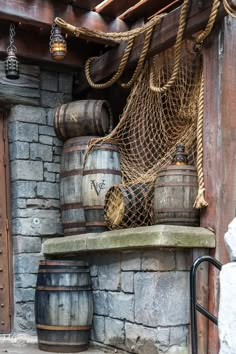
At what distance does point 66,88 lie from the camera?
203 inches

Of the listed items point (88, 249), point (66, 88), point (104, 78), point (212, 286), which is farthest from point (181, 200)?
point (66, 88)

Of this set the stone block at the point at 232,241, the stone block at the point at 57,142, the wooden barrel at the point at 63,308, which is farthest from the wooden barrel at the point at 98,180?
the stone block at the point at 232,241

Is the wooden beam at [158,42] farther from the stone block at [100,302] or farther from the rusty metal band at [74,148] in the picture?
the stone block at [100,302]

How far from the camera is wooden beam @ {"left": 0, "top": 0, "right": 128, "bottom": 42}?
413 centimetres

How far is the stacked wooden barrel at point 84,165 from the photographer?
4.32 meters

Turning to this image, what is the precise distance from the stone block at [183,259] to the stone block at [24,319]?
5.59 ft

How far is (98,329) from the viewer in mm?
4113

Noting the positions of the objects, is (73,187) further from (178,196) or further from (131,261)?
(178,196)

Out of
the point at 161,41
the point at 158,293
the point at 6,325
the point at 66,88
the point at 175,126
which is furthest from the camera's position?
the point at 66,88

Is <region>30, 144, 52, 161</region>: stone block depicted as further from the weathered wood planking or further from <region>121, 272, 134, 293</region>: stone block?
<region>121, 272, 134, 293</region>: stone block

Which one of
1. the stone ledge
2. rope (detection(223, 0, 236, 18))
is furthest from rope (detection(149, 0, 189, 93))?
the stone ledge

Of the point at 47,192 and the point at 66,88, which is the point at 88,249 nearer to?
the point at 47,192

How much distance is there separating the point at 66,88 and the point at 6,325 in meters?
2.24

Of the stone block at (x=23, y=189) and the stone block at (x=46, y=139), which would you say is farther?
the stone block at (x=46, y=139)
